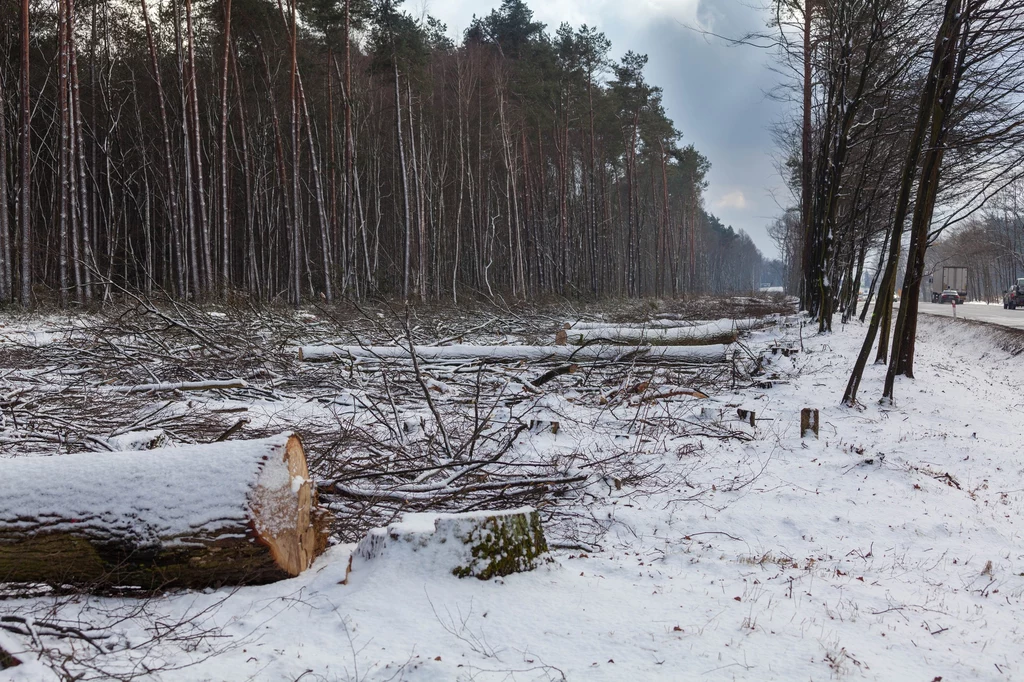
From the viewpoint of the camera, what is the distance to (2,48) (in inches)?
669

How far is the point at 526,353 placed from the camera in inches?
361

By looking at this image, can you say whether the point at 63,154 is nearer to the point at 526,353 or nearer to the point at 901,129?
the point at 526,353

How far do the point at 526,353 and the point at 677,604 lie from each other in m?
6.26

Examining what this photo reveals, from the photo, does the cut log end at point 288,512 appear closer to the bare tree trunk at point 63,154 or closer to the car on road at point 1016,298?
the bare tree trunk at point 63,154

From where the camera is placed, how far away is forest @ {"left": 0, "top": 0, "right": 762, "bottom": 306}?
55.0ft

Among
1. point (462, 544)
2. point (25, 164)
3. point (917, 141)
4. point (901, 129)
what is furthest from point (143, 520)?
point (25, 164)

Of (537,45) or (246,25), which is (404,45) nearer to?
(246,25)

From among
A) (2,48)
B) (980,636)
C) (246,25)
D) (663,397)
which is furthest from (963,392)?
(2,48)

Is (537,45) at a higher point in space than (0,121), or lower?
higher

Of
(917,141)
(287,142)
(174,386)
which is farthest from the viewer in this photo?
(287,142)

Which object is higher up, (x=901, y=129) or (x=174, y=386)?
(x=901, y=129)

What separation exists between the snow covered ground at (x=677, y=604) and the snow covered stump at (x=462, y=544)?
0.16 feet

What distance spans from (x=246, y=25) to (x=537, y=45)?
12854mm

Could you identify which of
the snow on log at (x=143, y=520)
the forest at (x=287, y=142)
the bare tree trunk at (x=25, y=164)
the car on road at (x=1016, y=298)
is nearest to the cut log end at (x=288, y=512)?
the snow on log at (x=143, y=520)
